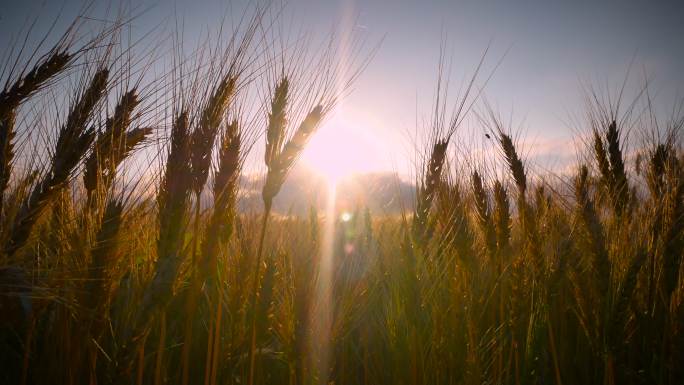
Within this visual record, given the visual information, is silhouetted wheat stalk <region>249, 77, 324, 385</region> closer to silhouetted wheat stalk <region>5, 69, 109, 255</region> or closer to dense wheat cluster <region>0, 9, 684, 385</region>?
dense wheat cluster <region>0, 9, 684, 385</region>

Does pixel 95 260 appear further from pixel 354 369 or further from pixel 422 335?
pixel 354 369

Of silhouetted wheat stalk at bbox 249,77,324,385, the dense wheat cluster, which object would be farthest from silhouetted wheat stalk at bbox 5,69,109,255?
silhouetted wheat stalk at bbox 249,77,324,385

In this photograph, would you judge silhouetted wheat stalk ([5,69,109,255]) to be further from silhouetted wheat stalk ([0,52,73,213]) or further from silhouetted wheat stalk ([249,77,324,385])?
silhouetted wheat stalk ([249,77,324,385])

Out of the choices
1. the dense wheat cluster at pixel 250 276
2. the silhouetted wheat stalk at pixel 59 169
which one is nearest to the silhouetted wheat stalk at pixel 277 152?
the dense wheat cluster at pixel 250 276

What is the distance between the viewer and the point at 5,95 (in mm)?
1637

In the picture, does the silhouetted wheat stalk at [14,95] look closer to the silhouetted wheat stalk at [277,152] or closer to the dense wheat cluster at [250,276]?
the dense wheat cluster at [250,276]

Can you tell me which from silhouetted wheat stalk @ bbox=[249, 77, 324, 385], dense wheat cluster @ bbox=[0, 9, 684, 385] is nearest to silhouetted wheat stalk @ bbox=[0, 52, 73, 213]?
dense wheat cluster @ bbox=[0, 9, 684, 385]

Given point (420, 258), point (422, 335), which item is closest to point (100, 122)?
point (420, 258)

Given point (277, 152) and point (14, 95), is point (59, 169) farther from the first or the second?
point (277, 152)

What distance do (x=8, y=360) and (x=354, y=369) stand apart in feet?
6.41

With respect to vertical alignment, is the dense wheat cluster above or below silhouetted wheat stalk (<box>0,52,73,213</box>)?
below

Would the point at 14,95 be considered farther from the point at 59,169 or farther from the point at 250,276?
the point at 250,276

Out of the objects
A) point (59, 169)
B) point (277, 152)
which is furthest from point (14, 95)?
point (277, 152)

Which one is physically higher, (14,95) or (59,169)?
(14,95)
